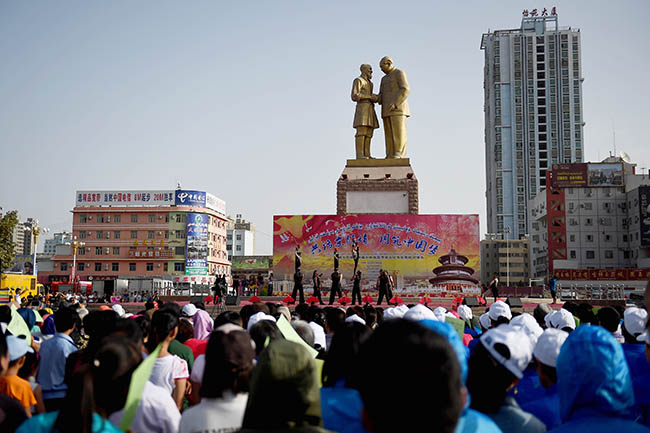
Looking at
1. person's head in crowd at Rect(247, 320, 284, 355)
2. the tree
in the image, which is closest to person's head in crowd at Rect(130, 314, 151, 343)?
person's head in crowd at Rect(247, 320, 284, 355)

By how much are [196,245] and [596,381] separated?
2357 inches

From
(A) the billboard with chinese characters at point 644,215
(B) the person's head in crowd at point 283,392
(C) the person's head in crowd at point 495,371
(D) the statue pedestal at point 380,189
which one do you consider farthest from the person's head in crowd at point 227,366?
(A) the billboard with chinese characters at point 644,215

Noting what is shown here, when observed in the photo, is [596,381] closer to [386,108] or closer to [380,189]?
[380,189]

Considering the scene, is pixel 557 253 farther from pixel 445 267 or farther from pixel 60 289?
pixel 60 289

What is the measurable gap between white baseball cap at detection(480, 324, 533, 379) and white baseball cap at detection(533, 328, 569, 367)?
0.56m

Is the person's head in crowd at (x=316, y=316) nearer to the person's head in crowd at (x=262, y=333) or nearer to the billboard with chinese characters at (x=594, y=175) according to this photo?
the person's head in crowd at (x=262, y=333)

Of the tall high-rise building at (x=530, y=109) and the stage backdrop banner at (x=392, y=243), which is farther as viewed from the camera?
the tall high-rise building at (x=530, y=109)

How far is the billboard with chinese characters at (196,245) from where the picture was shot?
60438 mm

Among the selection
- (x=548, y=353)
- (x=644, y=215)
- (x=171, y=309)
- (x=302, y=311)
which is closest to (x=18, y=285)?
(x=302, y=311)

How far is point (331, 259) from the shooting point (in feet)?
93.6

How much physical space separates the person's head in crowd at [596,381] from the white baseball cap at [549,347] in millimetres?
803

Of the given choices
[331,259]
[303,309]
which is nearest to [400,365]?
[303,309]

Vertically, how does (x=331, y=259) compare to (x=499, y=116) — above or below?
below

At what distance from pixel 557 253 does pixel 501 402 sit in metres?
63.7
